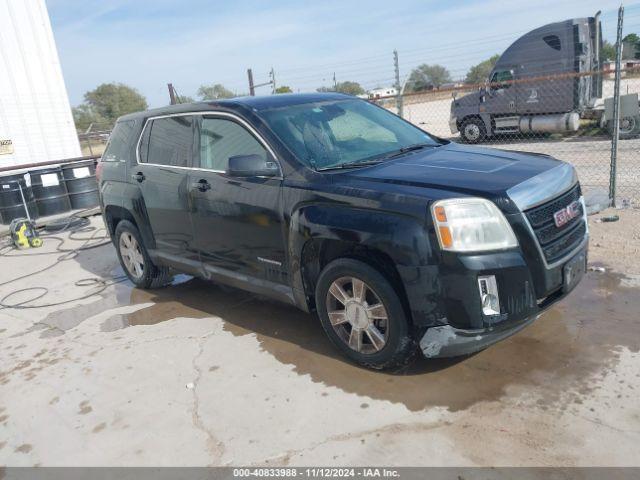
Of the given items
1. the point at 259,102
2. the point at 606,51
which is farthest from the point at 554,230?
the point at 606,51

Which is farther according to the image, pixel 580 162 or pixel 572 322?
pixel 580 162

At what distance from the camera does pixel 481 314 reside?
306 cm

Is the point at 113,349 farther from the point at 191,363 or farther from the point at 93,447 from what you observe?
the point at 93,447

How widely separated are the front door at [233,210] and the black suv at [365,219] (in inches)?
0.5

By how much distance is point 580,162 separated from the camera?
37.6ft

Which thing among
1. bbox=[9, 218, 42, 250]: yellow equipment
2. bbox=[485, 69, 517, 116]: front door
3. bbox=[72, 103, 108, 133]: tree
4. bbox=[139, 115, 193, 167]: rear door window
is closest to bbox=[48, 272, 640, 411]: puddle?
bbox=[139, 115, 193, 167]: rear door window

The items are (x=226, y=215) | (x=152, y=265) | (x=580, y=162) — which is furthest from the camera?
(x=580, y=162)

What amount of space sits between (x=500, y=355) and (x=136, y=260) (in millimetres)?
3989

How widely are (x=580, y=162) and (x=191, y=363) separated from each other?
33.5ft

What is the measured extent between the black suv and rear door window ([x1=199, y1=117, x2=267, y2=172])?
1cm

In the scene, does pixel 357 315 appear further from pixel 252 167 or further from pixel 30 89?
pixel 30 89

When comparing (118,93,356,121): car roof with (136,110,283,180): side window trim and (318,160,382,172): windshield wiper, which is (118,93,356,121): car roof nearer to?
(136,110,283,180): side window trim

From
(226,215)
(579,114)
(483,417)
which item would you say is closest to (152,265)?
(226,215)

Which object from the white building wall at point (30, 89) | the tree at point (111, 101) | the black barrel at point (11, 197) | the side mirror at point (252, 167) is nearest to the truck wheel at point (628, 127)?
the side mirror at point (252, 167)
